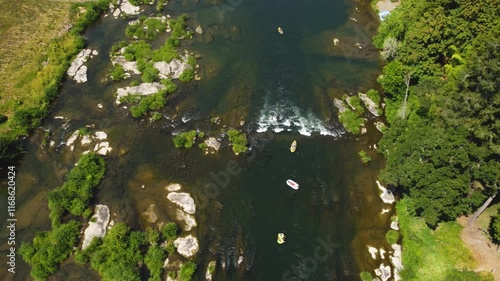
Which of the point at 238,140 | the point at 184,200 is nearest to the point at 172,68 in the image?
the point at 238,140

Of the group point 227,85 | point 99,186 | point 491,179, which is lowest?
point 99,186

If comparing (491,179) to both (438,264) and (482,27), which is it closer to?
(438,264)

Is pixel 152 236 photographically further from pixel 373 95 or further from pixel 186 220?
pixel 373 95

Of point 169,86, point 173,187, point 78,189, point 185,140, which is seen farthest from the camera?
point 169,86

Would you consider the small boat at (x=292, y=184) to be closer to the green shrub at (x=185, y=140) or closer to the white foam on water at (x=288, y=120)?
the white foam on water at (x=288, y=120)

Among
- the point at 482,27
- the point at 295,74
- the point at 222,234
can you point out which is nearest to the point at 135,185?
the point at 222,234

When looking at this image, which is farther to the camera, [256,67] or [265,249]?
[256,67]
